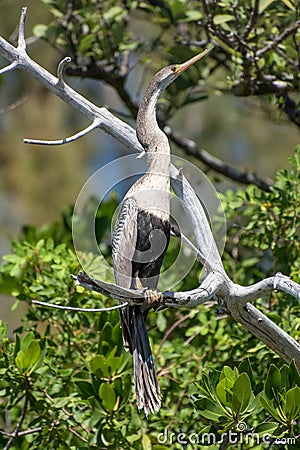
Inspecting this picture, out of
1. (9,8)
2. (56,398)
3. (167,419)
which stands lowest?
(9,8)

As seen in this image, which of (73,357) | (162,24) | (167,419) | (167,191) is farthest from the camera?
(162,24)

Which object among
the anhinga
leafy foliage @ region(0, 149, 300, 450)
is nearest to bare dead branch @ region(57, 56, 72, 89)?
the anhinga

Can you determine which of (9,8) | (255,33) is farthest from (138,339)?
(9,8)

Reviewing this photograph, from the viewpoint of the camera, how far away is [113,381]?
2.15m

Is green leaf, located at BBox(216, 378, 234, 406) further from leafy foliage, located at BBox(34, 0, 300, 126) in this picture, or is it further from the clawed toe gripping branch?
leafy foliage, located at BBox(34, 0, 300, 126)

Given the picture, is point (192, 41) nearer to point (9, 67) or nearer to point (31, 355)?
point (9, 67)

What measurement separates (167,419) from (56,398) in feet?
1.20

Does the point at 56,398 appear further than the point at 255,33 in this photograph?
No

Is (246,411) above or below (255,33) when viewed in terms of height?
below

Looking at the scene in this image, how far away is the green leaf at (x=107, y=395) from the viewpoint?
6.77 ft

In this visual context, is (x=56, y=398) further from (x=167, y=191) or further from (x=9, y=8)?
(x=9, y=8)

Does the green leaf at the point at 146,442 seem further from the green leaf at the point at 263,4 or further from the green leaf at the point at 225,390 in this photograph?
the green leaf at the point at 263,4

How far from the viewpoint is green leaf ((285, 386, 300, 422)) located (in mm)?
1702

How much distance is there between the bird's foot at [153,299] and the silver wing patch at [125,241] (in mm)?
169
